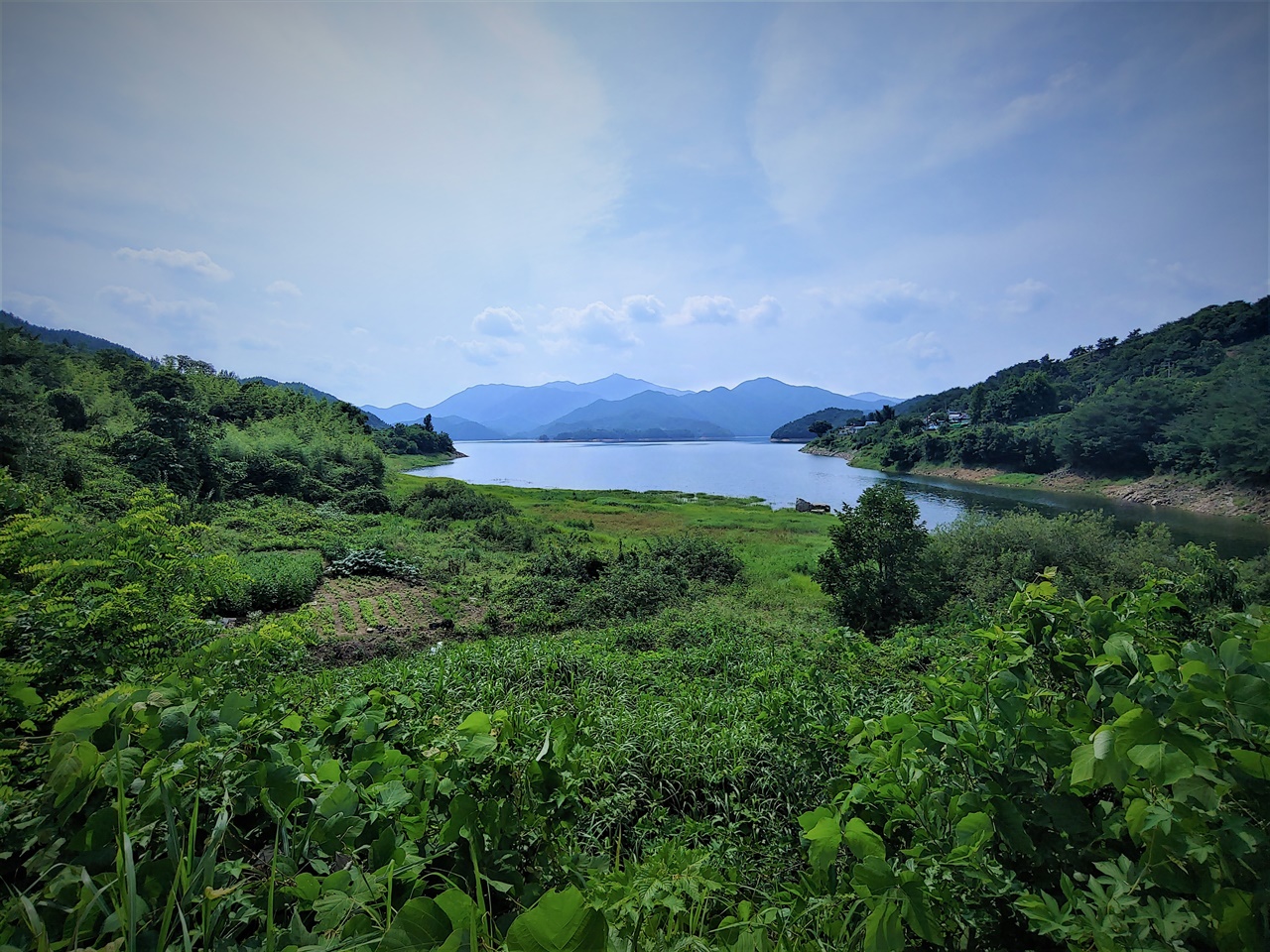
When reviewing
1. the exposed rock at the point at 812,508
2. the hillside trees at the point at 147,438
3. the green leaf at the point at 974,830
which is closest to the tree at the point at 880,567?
the green leaf at the point at 974,830

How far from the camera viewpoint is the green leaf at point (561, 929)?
737mm

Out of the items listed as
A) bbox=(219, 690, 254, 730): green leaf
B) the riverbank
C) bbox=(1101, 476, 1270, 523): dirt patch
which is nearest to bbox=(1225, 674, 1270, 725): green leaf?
bbox=(219, 690, 254, 730): green leaf

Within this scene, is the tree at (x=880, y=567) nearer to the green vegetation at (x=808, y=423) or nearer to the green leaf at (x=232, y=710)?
the green leaf at (x=232, y=710)

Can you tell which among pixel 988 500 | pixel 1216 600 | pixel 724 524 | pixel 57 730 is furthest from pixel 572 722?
pixel 988 500

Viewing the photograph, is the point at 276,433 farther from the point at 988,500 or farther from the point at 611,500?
the point at 988,500

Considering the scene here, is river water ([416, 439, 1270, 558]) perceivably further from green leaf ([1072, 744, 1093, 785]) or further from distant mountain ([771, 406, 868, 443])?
distant mountain ([771, 406, 868, 443])

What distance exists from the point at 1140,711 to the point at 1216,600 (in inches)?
404

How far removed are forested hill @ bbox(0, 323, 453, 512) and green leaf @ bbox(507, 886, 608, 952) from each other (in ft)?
54.3

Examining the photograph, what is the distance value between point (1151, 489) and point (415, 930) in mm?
47695

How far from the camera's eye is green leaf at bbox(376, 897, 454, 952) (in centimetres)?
78

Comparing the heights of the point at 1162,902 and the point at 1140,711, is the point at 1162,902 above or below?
below

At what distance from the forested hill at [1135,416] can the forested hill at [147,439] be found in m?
47.4

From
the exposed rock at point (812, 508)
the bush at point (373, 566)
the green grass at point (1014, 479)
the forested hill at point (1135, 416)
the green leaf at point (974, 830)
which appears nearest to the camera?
the green leaf at point (974, 830)

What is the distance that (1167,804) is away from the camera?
0.94 m
